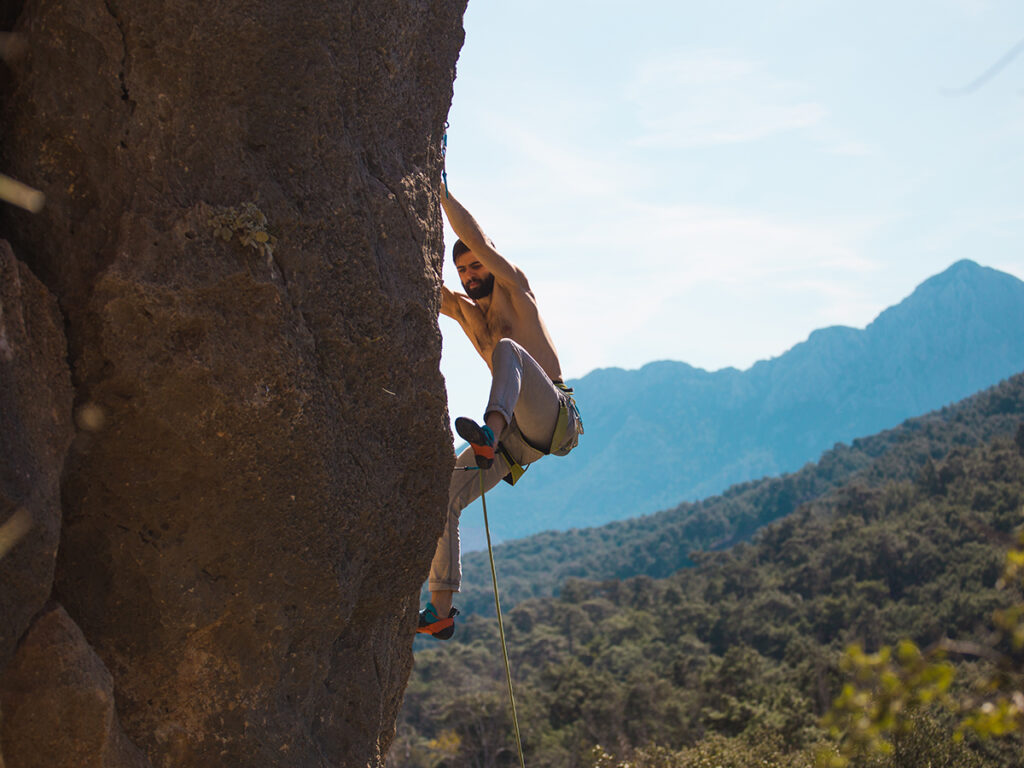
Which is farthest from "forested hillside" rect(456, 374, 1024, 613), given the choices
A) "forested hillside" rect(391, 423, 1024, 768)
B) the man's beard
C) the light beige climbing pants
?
the light beige climbing pants

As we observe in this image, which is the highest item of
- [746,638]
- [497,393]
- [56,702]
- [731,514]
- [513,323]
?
[731,514]

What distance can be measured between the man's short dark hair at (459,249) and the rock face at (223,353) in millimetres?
1203

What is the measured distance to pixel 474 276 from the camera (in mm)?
5293

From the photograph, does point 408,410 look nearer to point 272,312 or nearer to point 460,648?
point 272,312

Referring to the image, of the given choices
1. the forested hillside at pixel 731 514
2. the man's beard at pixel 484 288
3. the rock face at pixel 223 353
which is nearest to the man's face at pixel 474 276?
the man's beard at pixel 484 288

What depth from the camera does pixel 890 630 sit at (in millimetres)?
35656

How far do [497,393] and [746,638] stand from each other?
41.0 metres

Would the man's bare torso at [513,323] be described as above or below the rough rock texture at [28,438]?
above

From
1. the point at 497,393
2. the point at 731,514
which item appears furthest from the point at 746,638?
the point at 731,514

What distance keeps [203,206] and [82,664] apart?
1.60 metres

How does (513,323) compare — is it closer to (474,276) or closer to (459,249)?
(474,276)

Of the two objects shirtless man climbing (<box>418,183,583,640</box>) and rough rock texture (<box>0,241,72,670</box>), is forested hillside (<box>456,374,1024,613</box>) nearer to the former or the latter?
shirtless man climbing (<box>418,183,583,640</box>)

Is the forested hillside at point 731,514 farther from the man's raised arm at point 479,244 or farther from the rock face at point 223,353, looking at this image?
the rock face at point 223,353

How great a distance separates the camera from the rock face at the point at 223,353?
3.23m
